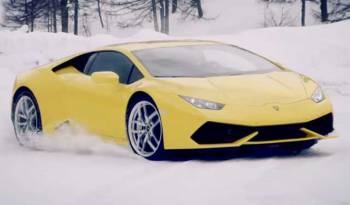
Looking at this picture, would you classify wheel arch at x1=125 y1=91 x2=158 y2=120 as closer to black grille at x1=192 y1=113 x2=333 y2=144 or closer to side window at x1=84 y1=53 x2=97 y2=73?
black grille at x1=192 y1=113 x2=333 y2=144

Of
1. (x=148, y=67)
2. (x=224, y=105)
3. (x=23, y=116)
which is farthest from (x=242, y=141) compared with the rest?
(x=23, y=116)

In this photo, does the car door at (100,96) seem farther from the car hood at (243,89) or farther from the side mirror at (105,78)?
the car hood at (243,89)

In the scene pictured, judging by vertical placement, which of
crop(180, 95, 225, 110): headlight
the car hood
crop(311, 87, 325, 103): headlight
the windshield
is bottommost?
crop(311, 87, 325, 103): headlight

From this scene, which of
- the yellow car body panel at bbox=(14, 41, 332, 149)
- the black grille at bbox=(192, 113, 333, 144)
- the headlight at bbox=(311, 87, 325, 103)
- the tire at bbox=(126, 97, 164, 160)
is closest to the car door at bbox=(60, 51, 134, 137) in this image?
the yellow car body panel at bbox=(14, 41, 332, 149)

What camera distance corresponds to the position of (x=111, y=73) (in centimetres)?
676

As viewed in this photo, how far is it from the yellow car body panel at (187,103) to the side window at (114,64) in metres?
0.07

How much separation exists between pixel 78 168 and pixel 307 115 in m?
2.04

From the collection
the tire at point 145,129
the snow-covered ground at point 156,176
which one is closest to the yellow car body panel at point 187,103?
the tire at point 145,129

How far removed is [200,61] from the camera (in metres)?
6.95

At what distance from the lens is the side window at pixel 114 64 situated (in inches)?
272

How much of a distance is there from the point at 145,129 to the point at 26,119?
2347 millimetres

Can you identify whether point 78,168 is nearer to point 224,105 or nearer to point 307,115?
point 224,105

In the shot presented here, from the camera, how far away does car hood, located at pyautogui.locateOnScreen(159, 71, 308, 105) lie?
5977 millimetres

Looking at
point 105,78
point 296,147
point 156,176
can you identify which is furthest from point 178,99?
point 296,147
